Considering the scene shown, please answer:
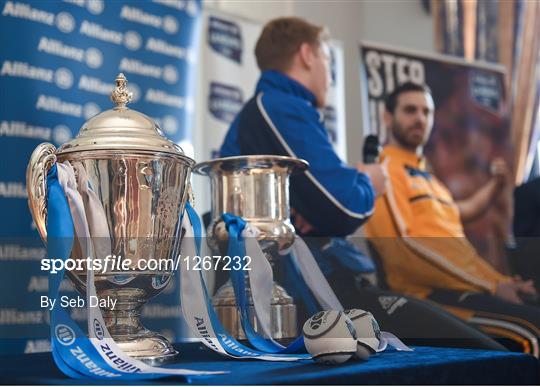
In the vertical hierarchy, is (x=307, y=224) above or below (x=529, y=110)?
below

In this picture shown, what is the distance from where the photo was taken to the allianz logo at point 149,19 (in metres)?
2.85

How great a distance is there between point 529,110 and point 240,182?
349 cm

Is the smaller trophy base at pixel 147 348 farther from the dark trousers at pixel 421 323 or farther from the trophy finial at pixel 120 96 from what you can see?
the dark trousers at pixel 421 323

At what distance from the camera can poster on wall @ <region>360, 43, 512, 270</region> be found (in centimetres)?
375

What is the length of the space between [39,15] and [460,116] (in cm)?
226

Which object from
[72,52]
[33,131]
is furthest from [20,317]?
[72,52]

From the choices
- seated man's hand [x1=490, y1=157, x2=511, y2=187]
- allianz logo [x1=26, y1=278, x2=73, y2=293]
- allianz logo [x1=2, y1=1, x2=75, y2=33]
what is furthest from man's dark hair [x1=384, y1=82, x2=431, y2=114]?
allianz logo [x1=26, y1=278, x2=73, y2=293]

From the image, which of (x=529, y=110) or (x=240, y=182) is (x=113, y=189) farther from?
(x=529, y=110)

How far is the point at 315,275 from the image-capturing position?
1256 mm

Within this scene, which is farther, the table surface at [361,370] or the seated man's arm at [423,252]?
the seated man's arm at [423,252]

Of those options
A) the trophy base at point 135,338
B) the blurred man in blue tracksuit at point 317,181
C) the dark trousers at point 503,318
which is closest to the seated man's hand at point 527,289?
the dark trousers at point 503,318

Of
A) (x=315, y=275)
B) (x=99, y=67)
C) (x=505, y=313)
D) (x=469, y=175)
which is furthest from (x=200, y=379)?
(x=469, y=175)

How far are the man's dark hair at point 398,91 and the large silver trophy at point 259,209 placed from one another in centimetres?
230

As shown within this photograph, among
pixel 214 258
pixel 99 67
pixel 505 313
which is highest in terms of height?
pixel 99 67
